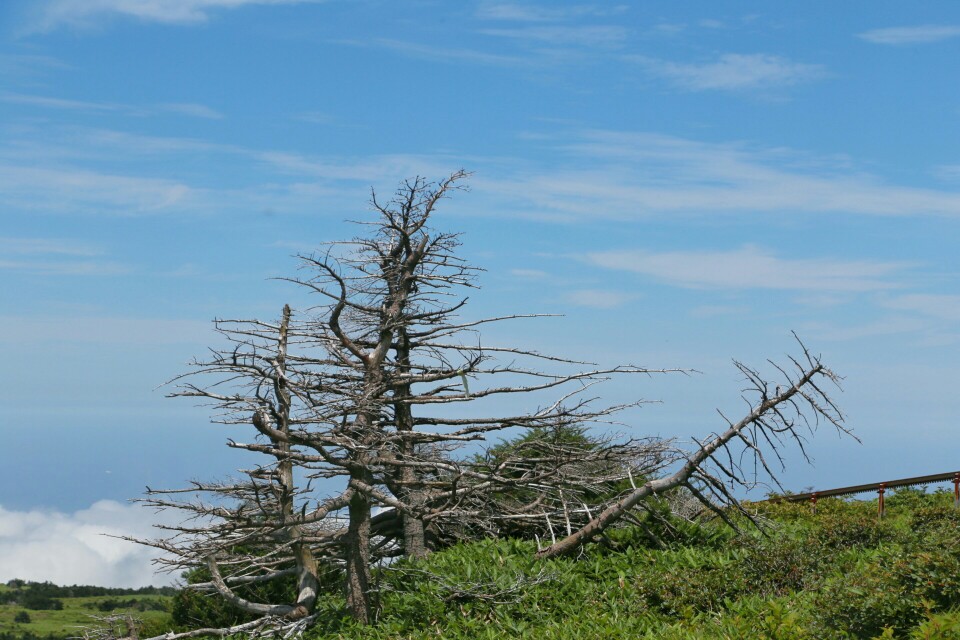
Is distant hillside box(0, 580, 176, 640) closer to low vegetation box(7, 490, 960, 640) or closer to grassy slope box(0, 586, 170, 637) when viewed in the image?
grassy slope box(0, 586, 170, 637)

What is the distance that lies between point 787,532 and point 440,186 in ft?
26.8

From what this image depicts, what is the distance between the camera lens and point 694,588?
11.3 metres

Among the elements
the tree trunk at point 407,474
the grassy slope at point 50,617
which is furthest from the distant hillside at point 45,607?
the tree trunk at point 407,474

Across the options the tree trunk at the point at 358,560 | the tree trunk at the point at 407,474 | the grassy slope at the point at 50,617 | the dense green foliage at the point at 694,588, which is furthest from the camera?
the grassy slope at the point at 50,617

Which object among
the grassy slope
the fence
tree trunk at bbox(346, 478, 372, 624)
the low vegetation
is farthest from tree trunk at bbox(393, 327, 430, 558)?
the grassy slope

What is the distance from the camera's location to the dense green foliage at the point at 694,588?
7941mm

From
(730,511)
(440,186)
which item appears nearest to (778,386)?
(730,511)

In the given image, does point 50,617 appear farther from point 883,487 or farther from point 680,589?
point 680,589

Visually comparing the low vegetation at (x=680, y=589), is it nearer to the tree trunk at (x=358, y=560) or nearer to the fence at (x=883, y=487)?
the tree trunk at (x=358, y=560)

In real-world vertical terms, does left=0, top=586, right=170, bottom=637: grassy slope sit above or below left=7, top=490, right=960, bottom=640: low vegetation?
above

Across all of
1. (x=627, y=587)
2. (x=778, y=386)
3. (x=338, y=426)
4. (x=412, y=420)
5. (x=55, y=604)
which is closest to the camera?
(x=627, y=587)

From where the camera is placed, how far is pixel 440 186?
55.7ft

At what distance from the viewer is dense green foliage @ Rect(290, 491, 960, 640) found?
7.94m

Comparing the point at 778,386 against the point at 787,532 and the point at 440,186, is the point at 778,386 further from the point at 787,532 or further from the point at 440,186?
the point at 440,186
